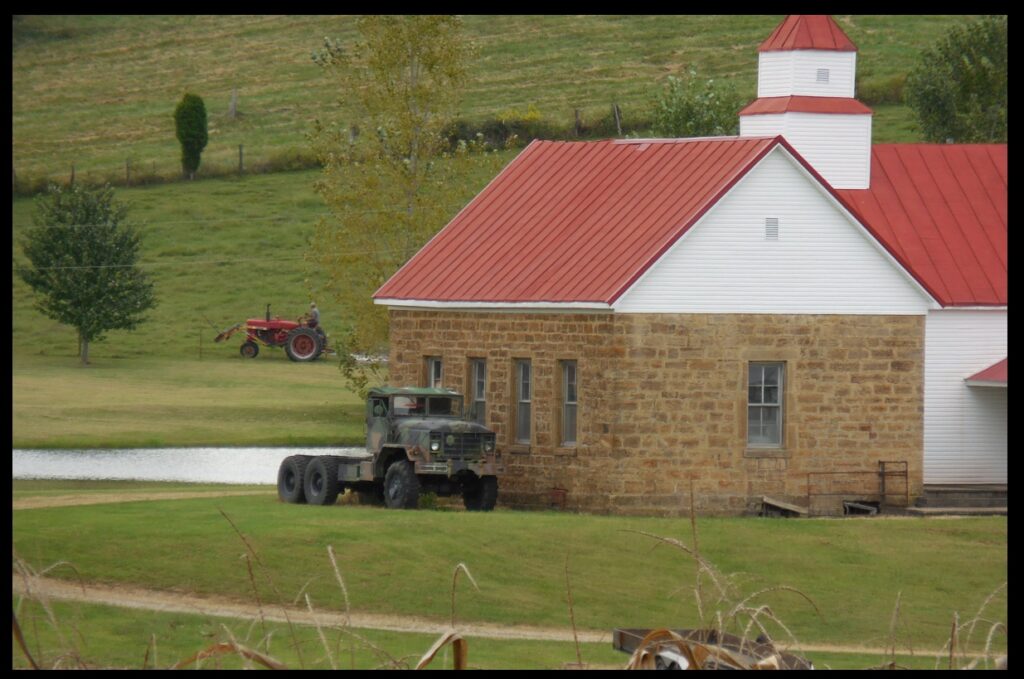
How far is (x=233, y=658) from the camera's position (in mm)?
17344

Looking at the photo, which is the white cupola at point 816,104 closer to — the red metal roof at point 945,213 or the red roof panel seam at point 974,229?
the red metal roof at point 945,213

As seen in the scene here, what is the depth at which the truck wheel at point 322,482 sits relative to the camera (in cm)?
2856

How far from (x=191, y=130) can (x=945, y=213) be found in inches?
1867

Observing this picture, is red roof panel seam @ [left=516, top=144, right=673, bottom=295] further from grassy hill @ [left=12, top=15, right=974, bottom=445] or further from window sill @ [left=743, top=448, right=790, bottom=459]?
grassy hill @ [left=12, top=15, right=974, bottom=445]

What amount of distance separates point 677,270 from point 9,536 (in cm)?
2290

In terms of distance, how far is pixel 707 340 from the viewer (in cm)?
2938

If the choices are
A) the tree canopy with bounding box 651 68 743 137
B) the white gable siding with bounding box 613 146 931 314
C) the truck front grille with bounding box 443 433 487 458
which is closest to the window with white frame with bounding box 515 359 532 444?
the white gable siding with bounding box 613 146 931 314

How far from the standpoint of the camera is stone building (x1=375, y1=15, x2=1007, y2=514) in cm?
2909

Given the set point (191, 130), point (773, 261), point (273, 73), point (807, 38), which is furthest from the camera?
point (273, 73)

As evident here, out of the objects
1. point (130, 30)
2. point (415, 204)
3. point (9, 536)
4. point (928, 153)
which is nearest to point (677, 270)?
point (928, 153)

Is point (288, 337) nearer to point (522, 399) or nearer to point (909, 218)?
point (909, 218)

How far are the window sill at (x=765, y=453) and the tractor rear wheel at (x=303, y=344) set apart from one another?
3289 centimetres

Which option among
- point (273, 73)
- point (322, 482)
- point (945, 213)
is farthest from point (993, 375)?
point (273, 73)
